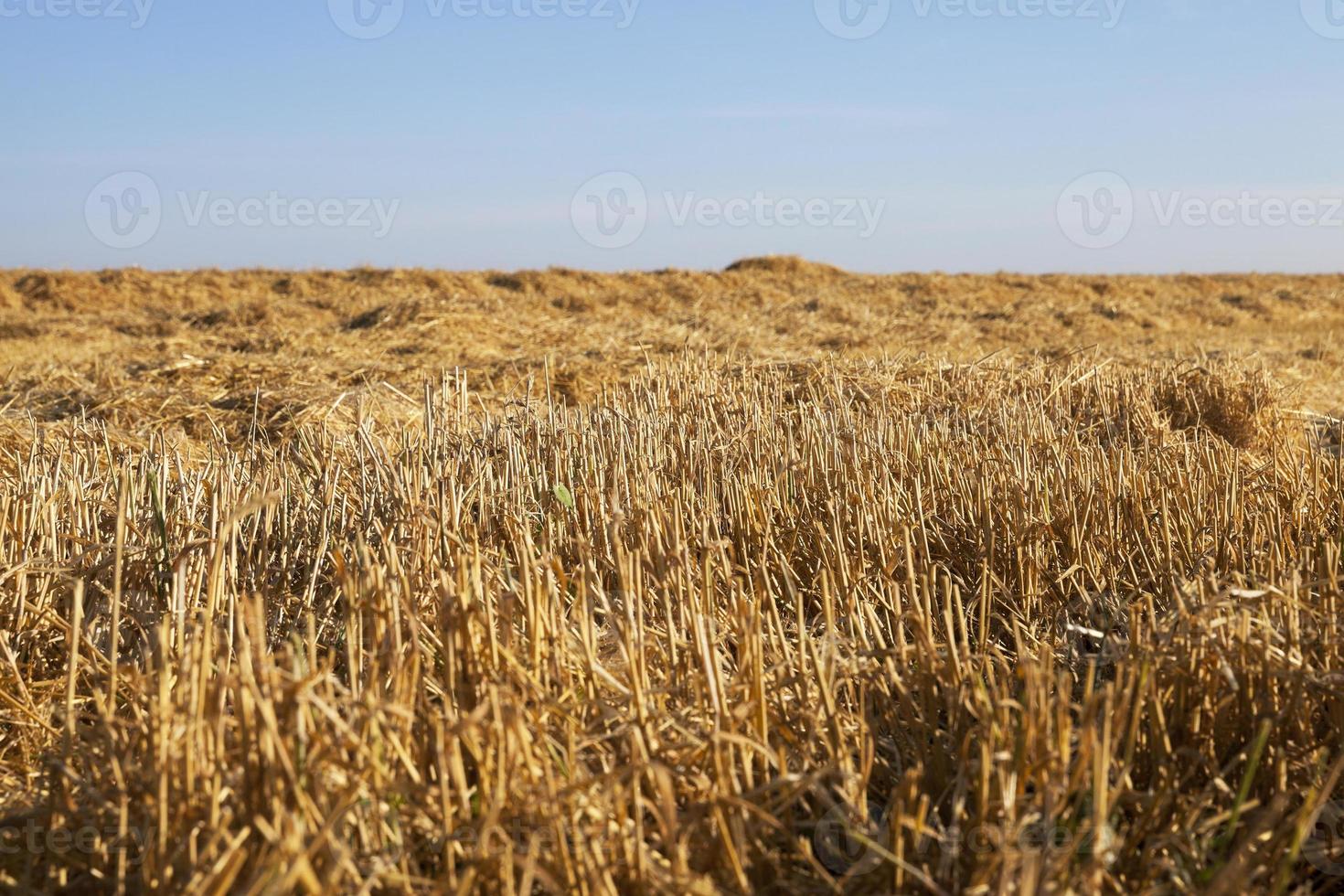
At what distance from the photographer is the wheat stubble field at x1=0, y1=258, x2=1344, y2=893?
1270mm

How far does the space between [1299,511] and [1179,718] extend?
115cm

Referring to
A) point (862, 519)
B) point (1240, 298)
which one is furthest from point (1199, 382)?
point (1240, 298)

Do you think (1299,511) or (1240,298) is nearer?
(1299,511)

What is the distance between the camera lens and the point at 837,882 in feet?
4.41

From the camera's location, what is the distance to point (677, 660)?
5.62ft

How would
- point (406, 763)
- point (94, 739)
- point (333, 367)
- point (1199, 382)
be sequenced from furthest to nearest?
point (333, 367) < point (1199, 382) < point (94, 739) < point (406, 763)

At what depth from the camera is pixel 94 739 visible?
1576 mm

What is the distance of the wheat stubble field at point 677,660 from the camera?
50.0 inches

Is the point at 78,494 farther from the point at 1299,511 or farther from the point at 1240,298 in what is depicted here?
the point at 1240,298

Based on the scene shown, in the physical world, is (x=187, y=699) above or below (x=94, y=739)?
above

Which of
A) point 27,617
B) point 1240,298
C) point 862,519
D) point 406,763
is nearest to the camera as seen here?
point 406,763

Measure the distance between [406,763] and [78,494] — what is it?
156cm

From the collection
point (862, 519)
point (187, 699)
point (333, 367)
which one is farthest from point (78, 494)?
point (333, 367)

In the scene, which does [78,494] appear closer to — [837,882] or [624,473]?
[624,473]
